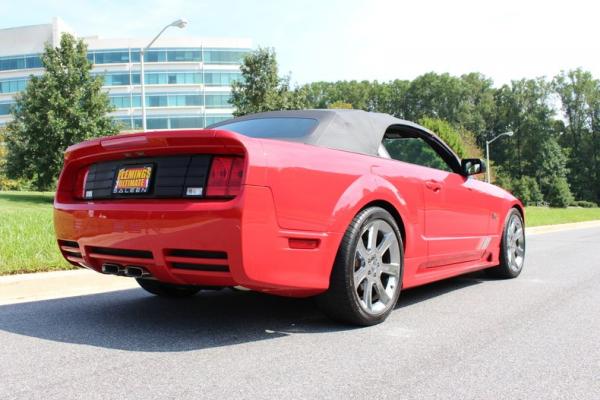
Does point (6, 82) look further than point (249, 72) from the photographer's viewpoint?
Yes

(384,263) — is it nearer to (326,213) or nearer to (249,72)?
(326,213)

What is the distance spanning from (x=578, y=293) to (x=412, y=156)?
210 centimetres

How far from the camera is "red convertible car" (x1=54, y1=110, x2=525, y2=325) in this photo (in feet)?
10.2

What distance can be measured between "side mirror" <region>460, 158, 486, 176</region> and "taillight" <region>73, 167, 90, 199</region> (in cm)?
326

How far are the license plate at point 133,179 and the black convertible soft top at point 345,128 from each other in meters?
0.92

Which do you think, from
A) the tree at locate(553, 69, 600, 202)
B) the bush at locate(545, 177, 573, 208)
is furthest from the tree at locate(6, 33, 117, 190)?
the tree at locate(553, 69, 600, 202)

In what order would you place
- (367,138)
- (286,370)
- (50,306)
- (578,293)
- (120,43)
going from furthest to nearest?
(120,43), (578,293), (50,306), (367,138), (286,370)

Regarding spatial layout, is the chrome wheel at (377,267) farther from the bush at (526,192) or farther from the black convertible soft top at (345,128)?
the bush at (526,192)

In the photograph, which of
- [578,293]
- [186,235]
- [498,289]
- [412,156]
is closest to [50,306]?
[186,235]

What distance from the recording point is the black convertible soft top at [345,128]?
12.3 ft

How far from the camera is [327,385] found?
2.63 meters

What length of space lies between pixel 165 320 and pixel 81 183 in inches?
44.2

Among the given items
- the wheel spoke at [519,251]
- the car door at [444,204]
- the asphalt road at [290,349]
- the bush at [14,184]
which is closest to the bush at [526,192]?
the bush at [14,184]

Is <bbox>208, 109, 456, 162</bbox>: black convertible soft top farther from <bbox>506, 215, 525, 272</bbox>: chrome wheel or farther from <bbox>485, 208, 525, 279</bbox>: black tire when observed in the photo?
<bbox>506, 215, 525, 272</bbox>: chrome wheel
